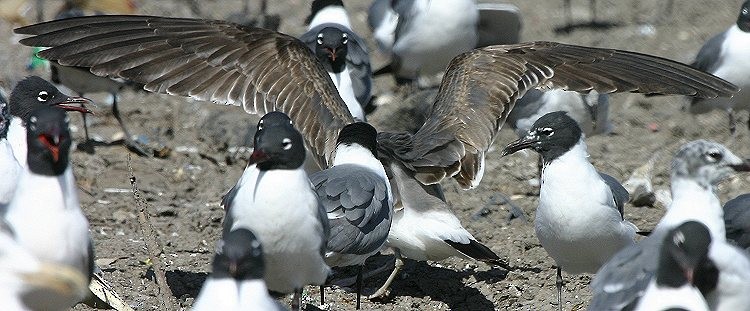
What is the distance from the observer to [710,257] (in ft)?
17.8

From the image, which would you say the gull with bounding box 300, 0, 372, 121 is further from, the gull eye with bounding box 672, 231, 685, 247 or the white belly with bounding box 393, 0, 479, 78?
the gull eye with bounding box 672, 231, 685, 247

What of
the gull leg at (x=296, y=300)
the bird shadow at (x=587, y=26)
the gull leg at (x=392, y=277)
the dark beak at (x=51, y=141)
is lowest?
the bird shadow at (x=587, y=26)

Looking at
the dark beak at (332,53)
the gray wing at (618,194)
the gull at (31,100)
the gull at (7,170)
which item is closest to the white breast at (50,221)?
the gull at (7,170)

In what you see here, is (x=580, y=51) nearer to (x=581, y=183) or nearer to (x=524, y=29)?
(x=581, y=183)

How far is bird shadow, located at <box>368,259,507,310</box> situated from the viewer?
755 cm

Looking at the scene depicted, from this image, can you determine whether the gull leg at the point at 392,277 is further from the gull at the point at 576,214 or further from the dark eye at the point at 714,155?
the dark eye at the point at 714,155

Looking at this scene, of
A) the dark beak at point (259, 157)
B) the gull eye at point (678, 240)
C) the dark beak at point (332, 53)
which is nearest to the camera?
the gull eye at point (678, 240)

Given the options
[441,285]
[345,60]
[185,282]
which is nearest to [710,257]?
[441,285]

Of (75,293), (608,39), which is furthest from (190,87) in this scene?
(608,39)

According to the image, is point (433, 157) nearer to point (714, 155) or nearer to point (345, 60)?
point (714, 155)

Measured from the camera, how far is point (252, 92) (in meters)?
8.09

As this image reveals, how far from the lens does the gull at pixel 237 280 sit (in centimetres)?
505

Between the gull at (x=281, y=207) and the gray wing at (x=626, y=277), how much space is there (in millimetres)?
1358

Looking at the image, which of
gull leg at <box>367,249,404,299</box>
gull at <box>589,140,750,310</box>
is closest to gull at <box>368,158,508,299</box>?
gull leg at <box>367,249,404,299</box>
